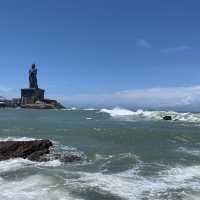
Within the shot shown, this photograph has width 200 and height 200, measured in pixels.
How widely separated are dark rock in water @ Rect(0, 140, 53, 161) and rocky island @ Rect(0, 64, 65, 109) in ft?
412

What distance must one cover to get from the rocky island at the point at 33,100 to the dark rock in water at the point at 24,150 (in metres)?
126

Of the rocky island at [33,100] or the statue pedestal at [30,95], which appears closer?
the rocky island at [33,100]

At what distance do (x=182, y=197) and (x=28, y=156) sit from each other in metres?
12.4

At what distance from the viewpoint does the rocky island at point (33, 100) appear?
160 meters

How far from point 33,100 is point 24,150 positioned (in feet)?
461

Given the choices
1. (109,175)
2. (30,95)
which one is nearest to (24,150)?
(109,175)

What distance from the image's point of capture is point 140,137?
151 feet

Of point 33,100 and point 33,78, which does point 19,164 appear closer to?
point 33,100

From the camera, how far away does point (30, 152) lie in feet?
96.0

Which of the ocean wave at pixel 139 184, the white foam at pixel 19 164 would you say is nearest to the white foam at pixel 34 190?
the ocean wave at pixel 139 184

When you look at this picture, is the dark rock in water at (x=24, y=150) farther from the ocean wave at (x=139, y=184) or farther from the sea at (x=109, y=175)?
the ocean wave at (x=139, y=184)

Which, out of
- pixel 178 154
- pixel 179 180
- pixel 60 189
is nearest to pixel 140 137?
pixel 178 154

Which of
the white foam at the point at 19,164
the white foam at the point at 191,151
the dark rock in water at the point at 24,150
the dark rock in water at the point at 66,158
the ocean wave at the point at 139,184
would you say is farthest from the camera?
the white foam at the point at 191,151

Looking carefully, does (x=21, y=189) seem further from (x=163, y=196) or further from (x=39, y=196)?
(x=163, y=196)
